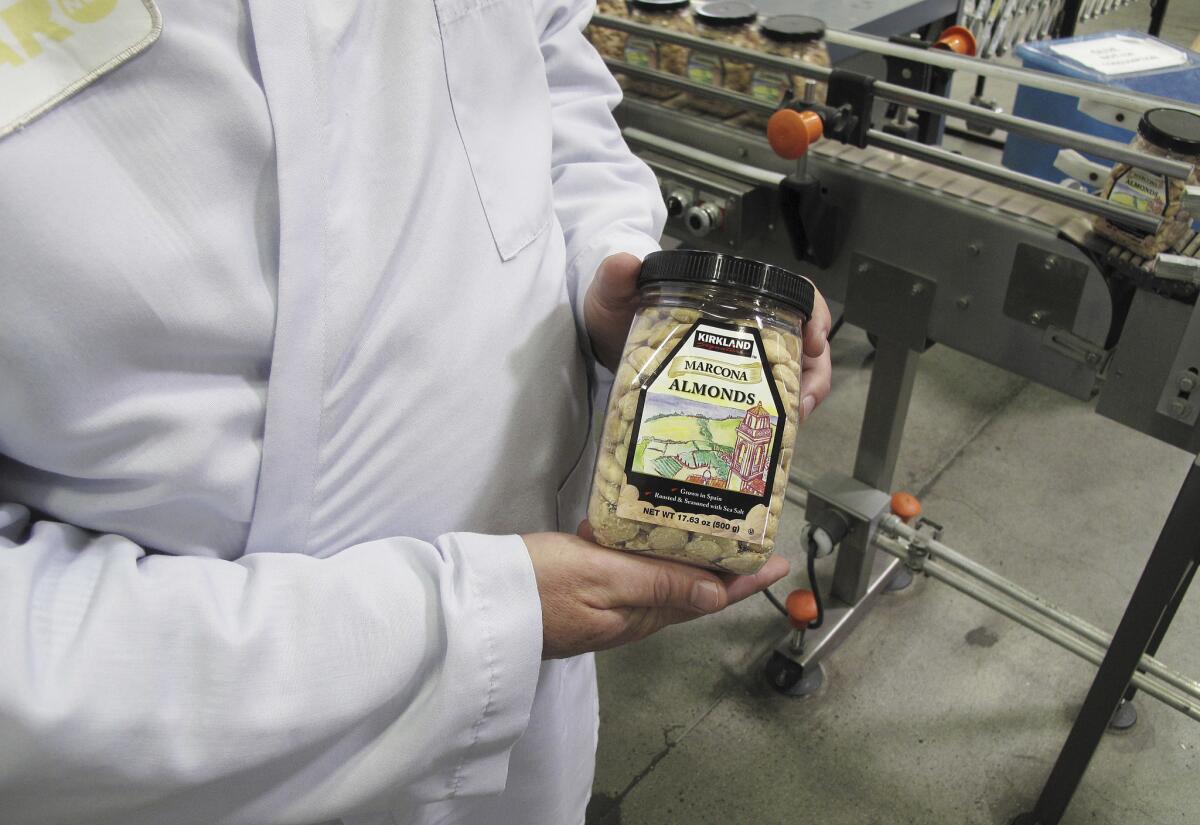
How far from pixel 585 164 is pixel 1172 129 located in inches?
21.7

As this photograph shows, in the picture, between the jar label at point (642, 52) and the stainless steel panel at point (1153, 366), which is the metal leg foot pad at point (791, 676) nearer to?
the stainless steel panel at point (1153, 366)

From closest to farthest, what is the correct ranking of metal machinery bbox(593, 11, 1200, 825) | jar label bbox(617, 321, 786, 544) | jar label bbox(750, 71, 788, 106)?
jar label bbox(617, 321, 786, 544), metal machinery bbox(593, 11, 1200, 825), jar label bbox(750, 71, 788, 106)

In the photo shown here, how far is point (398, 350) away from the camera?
525 millimetres

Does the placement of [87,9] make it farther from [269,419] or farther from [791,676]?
[791,676]

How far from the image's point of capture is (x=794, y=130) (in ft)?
3.06

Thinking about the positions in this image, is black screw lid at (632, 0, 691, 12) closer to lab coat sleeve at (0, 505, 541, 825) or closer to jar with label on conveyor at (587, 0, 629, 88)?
jar with label on conveyor at (587, 0, 629, 88)

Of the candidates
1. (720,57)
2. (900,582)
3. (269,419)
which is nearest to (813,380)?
(269,419)

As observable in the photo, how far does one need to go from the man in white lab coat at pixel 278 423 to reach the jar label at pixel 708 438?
52 millimetres

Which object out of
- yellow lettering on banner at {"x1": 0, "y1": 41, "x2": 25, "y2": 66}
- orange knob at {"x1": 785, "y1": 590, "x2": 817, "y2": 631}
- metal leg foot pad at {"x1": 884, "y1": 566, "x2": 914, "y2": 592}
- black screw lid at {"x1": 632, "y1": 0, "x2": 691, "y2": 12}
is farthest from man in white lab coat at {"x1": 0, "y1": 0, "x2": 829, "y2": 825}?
metal leg foot pad at {"x1": 884, "y1": 566, "x2": 914, "y2": 592}

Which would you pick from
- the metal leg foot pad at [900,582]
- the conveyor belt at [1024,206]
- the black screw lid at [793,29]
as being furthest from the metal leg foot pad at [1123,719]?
the black screw lid at [793,29]

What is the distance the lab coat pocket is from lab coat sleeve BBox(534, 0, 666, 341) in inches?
2.8

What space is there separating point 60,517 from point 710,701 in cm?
122

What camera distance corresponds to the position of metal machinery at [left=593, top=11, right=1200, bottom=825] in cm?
82

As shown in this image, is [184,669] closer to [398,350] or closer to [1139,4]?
[398,350]
